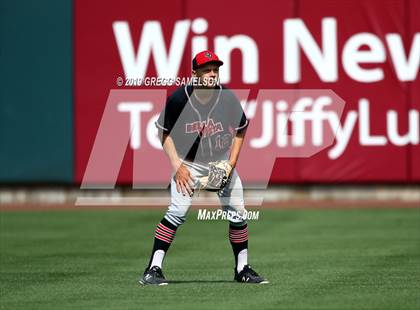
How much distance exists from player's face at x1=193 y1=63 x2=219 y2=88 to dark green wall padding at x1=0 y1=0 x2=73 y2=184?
10.9 m

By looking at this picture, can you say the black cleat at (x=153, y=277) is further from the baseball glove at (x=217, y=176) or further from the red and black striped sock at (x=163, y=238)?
the baseball glove at (x=217, y=176)

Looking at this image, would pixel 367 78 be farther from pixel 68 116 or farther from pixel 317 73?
pixel 68 116

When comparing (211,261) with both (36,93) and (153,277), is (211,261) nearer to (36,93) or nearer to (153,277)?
(153,277)

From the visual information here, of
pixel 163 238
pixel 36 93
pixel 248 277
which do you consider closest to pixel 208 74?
pixel 163 238

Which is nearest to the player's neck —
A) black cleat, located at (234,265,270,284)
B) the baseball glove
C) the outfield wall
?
the baseball glove

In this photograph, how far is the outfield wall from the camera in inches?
782

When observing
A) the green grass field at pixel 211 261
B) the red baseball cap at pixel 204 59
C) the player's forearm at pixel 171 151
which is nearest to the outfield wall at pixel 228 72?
the green grass field at pixel 211 261

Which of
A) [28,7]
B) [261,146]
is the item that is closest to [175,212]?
[261,146]

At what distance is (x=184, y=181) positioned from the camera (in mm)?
9883

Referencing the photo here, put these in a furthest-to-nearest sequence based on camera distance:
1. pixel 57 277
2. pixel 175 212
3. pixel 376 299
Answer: pixel 57 277, pixel 175 212, pixel 376 299

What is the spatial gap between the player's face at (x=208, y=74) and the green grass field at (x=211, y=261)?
Result: 75.9 inches

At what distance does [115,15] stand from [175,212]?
11.1 metres

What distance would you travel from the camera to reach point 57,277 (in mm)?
10922

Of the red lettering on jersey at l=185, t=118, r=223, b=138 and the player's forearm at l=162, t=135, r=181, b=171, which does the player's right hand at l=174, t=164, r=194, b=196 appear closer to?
the player's forearm at l=162, t=135, r=181, b=171
